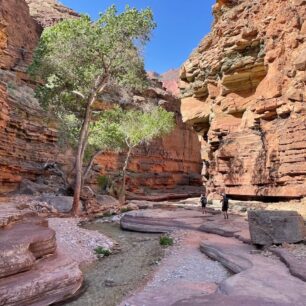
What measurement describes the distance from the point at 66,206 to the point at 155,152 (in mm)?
31672

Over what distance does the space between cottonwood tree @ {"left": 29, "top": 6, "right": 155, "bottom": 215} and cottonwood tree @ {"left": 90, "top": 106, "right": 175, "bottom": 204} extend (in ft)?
11.4

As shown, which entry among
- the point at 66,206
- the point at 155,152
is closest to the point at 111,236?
the point at 66,206

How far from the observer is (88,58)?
76.0ft

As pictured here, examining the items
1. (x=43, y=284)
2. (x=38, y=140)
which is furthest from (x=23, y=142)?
(x=43, y=284)

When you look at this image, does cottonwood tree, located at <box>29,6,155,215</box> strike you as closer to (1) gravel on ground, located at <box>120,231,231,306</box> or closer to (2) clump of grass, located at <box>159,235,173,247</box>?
(2) clump of grass, located at <box>159,235,173,247</box>

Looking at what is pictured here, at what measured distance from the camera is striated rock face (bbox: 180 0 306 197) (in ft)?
76.3

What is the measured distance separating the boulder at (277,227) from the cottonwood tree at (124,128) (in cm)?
1693

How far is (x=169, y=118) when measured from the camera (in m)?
38.3

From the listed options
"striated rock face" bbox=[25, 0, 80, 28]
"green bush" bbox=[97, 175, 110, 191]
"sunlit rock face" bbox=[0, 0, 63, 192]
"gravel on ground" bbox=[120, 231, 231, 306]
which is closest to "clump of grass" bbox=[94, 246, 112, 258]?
"gravel on ground" bbox=[120, 231, 231, 306]

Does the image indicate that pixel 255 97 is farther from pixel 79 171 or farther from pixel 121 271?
pixel 121 271

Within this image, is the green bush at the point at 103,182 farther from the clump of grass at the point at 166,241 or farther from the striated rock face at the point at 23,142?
the clump of grass at the point at 166,241

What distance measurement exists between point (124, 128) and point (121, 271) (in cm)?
2313

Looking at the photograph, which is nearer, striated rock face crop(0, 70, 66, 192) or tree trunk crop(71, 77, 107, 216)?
tree trunk crop(71, 77, 107, 216)

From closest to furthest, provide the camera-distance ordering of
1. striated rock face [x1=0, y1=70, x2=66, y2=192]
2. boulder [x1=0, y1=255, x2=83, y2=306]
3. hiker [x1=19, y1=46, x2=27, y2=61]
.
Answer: boulder [x1=0, y1=255, x2=83, y2=306]
striated rock face [x1=0, y1=70, x2=66, y2=192]
hiker [x1=19, y1=46, x2=27, y2=61]
